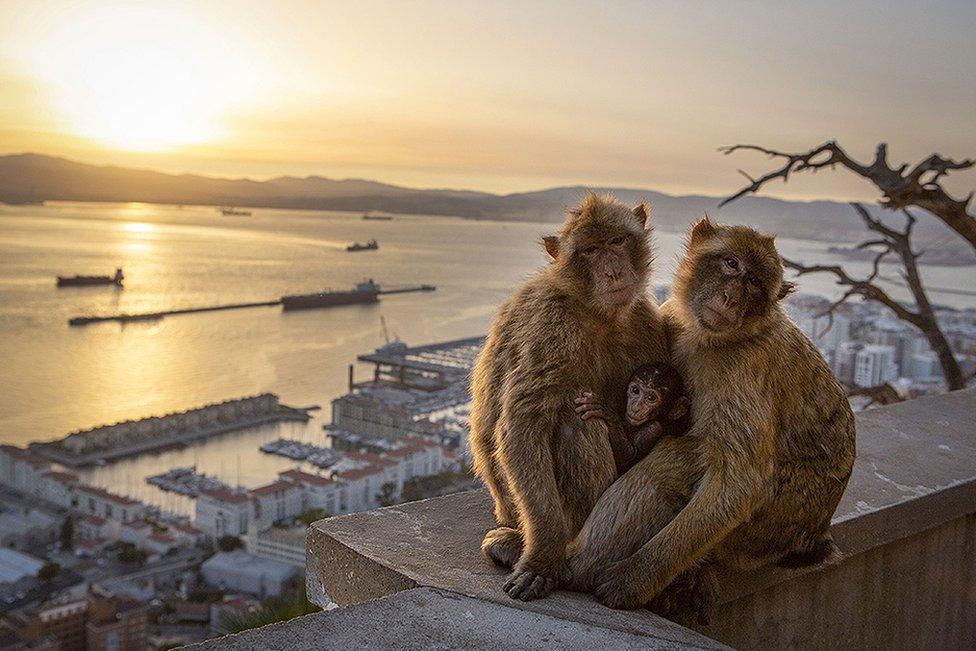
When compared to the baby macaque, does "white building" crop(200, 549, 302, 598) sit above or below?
below

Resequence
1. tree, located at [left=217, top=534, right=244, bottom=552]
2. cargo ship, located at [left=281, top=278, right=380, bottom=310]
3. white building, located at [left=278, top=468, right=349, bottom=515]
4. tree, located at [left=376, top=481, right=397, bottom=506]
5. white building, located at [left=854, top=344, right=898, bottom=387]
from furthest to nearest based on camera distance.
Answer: cargo ship, located at [left=281, top=278, right=380, bottom=310] → white building, located at [left=278, top=468, right=349, bottom=515] → tree, located at [left=217, top=534, right=244, bottom=552] → tree, located at [left=376, top=481, right=397, bottom=506] → white building, located at [left=854, top=344, right=898, bottom=387]

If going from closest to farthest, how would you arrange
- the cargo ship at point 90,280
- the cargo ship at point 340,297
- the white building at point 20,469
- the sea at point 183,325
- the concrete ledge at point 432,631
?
the concrete ledge at point 432,631 → the white building at point 20,469 → the sea at point 183,325 → the cargo ship at point 90,280 → the cargo ship at point 340,297

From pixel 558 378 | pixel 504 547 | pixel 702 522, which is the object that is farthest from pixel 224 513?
pixel 702 522

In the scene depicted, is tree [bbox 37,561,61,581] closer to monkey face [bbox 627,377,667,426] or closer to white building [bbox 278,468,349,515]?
white building [bbox 278,468,349,515]

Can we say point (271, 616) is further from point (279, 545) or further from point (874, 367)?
point (874, 367)

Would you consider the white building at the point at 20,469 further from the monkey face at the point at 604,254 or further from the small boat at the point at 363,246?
the small boat at the point at 363,246

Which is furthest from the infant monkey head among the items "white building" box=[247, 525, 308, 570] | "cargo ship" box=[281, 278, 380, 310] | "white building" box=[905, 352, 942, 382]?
"cargo ship" box=[281, 278, 380, 310]

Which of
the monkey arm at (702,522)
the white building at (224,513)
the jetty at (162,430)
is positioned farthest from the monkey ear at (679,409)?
the jetty at (162,430)

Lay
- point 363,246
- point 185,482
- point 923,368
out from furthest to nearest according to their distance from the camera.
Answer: point 363,246 → point 185,482 → point 923,368
